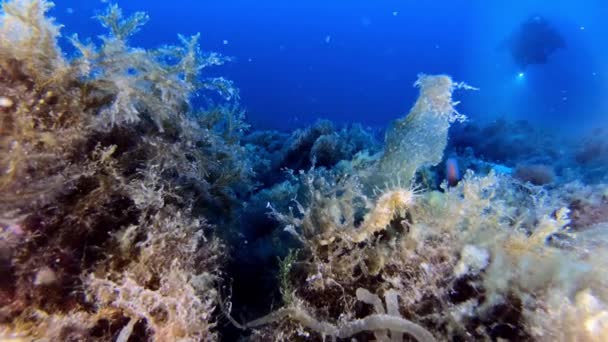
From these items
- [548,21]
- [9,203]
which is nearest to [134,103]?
[9,203]

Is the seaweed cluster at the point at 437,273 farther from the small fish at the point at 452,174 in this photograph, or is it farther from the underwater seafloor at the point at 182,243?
the small fish at the point at 452,174

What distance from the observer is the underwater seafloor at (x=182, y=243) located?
5.70 feet

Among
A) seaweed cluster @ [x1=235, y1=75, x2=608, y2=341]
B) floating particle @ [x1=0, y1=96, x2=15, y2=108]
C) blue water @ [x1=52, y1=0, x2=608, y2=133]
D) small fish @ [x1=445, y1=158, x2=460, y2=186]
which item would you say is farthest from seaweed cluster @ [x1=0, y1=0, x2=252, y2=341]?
blue water @ [x1=52, y1=0, x2=608, y2=133]

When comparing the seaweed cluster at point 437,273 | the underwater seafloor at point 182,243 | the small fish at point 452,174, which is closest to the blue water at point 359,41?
the small fish at point 452,174

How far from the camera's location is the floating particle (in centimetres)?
181

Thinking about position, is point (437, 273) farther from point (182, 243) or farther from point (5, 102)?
point (5, 102)

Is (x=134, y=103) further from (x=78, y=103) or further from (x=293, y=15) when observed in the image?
(x=293, y=15)

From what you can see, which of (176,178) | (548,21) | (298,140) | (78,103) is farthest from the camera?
(548,21)

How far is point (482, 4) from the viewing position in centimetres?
10050

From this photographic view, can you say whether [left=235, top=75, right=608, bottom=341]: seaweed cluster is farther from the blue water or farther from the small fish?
the blue water

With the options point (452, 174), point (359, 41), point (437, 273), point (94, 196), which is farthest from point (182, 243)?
point (359, 41)

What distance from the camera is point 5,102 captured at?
1.82m

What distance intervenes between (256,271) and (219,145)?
1.07 meters

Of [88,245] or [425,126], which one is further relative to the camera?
[425,126]
